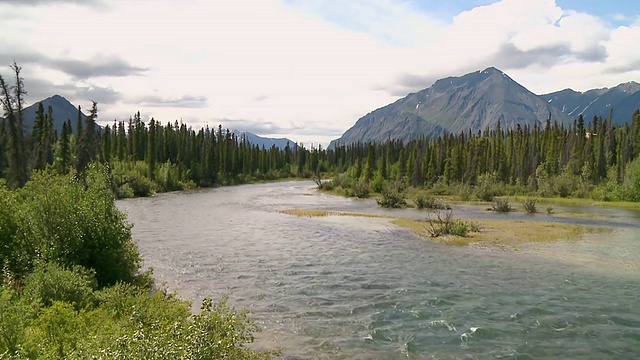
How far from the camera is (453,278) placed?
74.6 ft

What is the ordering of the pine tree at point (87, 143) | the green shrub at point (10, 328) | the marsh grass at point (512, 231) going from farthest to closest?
the pine tree at point (87, 143) → the marsh grass at point (512, 231) → the green shrub at point (10, 328)

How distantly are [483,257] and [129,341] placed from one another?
79.0 feet

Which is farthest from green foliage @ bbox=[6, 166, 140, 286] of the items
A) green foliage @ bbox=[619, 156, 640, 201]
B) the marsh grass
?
green foliage @ bbox=[619, 156, 640, 201]

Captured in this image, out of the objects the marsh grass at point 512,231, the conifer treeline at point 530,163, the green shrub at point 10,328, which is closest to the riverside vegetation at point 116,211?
the green shrub at point 10,328

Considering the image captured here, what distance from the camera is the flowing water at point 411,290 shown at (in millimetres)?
14789

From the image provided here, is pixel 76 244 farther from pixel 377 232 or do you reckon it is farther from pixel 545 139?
pixel 545 139

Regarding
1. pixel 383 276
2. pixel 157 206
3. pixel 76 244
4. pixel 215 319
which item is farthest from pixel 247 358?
pixel 157 206

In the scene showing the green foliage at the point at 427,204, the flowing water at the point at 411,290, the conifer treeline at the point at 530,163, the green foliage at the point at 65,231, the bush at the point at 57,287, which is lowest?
the flowing water at the point at 411,290

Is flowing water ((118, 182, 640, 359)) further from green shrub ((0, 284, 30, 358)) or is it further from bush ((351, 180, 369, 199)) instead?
bush ((351, 180, 369, 199))

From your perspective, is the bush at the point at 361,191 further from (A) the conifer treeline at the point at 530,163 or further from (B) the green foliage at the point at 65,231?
(B) the green foliage at the point at 65,231

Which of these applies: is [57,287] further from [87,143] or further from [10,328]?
[87,143]

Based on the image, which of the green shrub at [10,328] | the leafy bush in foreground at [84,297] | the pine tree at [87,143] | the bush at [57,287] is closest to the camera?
the leafy bush in foreground at [84,297]

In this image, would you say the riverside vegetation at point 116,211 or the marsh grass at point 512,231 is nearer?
the riverside vegetation at point 116,211

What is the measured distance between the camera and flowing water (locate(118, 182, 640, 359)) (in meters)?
14.8
